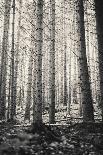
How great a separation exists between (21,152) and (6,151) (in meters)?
0.37

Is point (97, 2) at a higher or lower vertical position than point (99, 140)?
higher

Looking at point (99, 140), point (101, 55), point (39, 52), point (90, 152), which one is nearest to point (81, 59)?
point (101, 55)

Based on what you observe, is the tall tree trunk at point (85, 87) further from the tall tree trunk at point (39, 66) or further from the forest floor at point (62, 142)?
the tall tree trunk at point (39, 66)

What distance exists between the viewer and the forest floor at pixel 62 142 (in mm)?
5648

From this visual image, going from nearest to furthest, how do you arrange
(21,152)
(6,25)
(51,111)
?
(21,152)
(51,111)
(6,25)

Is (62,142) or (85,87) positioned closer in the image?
(62,142)

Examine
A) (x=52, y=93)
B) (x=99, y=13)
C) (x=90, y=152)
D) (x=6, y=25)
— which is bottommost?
(x=90, y=152)

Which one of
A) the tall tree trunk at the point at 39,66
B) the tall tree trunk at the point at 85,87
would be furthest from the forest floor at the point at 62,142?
the tall tree trunk at the point at 85,87

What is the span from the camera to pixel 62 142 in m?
6.76

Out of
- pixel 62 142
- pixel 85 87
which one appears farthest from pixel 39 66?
pixel 62 142

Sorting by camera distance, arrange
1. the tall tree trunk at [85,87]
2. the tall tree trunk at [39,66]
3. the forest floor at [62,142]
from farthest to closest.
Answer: the tall tree trunk at [85,87]
the tall tree trunk at [39,66]
the forest floor at [62,142]

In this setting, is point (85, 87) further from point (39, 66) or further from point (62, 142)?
point (62, 142)

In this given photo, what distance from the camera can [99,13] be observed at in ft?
26.2

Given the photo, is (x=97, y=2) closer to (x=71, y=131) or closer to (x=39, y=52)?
(x=39, y=52)
